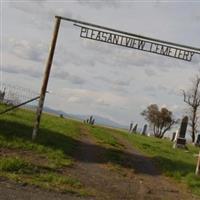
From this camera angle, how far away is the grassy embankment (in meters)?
12.4

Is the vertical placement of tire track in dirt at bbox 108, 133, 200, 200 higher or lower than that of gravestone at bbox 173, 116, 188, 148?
lower

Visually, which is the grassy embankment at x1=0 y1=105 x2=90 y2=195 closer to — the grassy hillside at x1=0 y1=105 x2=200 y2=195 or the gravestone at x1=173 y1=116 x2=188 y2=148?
the grassy hillside at x1=0 y1=105 x2=200 y2=195

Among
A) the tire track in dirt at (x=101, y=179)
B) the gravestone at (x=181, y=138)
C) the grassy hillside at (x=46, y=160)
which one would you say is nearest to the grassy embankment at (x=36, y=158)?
the grassy hillside at (x=46, y=160)

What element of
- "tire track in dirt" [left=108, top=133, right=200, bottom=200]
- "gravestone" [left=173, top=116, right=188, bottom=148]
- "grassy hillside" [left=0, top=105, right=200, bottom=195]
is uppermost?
"gravestone" [left=173, top=116, right=188, bottom=148]

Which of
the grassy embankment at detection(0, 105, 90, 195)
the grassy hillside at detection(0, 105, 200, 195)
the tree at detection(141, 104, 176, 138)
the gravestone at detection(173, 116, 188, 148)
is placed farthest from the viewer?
the tree at detection(141, 104, 176, 138)

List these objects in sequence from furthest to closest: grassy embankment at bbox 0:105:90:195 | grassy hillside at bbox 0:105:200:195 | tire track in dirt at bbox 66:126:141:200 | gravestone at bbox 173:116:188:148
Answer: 1. gravestone at bbox 173:116:188:148
2. tire track in dirt at bbox 66:126:141:200
3. grassy hillside at bbox 0:105:200:195
4. grassy embankment at bbox 0:105:90:195

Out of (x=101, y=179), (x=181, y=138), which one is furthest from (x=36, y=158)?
(x=181, y=138)

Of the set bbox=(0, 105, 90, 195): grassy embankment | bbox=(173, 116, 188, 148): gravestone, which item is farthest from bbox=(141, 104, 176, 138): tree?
bbox=(0, 105, 90, 195): grassy embankment

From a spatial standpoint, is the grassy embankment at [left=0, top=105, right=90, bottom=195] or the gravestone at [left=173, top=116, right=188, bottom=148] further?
the gravestone at [left=173, top=116, right=188, bottom=148]

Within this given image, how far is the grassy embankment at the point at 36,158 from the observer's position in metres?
12.4

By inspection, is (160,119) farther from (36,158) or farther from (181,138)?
(36,158)

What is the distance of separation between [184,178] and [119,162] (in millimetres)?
2299

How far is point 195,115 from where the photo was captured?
60.9 meters

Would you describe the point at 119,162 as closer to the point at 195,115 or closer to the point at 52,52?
the point at 52,52
